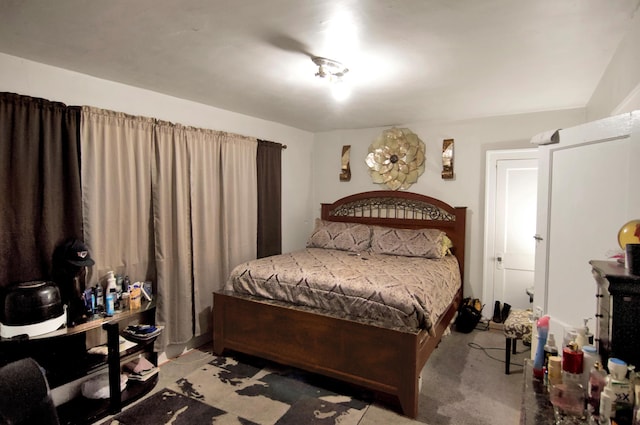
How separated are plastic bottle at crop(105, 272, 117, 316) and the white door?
12.2 ft

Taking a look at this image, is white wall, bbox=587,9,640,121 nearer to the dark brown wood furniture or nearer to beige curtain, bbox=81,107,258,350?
the dark brown wood furniture

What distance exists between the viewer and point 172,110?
122 inches

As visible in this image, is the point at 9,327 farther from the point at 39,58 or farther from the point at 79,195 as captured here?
the point at 39,58

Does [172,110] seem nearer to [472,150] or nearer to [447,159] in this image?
[447,159]

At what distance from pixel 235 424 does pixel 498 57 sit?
2.87 meters

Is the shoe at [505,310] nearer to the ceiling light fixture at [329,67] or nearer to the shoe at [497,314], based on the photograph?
the shoe at [497,314]

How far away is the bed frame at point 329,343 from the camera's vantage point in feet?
7.63

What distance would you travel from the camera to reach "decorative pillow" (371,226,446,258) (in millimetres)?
3701

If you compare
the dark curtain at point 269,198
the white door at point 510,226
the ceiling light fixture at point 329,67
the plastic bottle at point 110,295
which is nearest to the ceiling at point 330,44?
the ceiling light fixture at point 329,67

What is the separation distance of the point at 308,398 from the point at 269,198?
7.52ft

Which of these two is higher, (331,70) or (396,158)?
(331,70)

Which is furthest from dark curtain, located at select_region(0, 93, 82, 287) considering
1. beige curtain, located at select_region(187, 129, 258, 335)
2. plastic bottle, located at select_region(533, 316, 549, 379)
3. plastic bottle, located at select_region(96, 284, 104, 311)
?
plastic bottle, located at select_region(533, 316, 549, 379)

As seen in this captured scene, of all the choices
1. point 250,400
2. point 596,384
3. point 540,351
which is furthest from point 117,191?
point 596,384

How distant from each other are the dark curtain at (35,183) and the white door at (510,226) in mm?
3990
